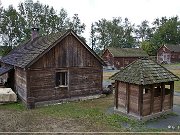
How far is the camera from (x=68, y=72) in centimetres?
2055

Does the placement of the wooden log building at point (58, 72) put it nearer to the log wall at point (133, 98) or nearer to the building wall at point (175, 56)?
the log wall at point (133, 98)

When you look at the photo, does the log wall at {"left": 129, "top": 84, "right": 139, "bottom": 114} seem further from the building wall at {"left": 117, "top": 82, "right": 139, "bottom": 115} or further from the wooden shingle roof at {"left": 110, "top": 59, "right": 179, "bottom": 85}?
the wooden shingle roof at {"left": 110, "top": 59, "right": 179, "bottom": 85}

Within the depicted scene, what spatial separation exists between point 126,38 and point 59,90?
260 feet

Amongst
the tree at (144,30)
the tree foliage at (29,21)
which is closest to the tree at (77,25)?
the tree foliage at (29,21)

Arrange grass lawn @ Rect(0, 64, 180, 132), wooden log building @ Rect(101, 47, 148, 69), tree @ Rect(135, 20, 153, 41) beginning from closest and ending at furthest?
grass lawn @ Rect(0, 64, 180, 132), wooden log building @ Rect(101, 47, 148, 69), tree @ Rect(135, 20, 153, 41)

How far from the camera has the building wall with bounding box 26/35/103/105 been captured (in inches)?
755

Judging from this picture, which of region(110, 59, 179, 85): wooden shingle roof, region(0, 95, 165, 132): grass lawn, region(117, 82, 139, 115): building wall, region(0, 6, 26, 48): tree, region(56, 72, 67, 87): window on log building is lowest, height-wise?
region(0, 95, 165, 132): grass lawn

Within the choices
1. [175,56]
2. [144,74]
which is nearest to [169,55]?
[175,56]

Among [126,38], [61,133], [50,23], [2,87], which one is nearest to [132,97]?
[61,133]

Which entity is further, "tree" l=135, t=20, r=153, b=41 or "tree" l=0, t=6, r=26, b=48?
"tree" l=135, t=20, r=153, b=41

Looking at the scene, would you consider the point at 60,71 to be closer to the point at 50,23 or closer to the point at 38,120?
the point at 38,120

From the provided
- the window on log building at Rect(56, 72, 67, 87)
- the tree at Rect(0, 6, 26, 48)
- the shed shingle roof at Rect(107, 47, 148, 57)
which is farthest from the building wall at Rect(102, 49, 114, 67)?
the window on log building at Rect(56, 72, 67, 87)

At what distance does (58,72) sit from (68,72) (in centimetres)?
85

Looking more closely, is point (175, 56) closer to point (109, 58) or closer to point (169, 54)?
point (169, 54)
